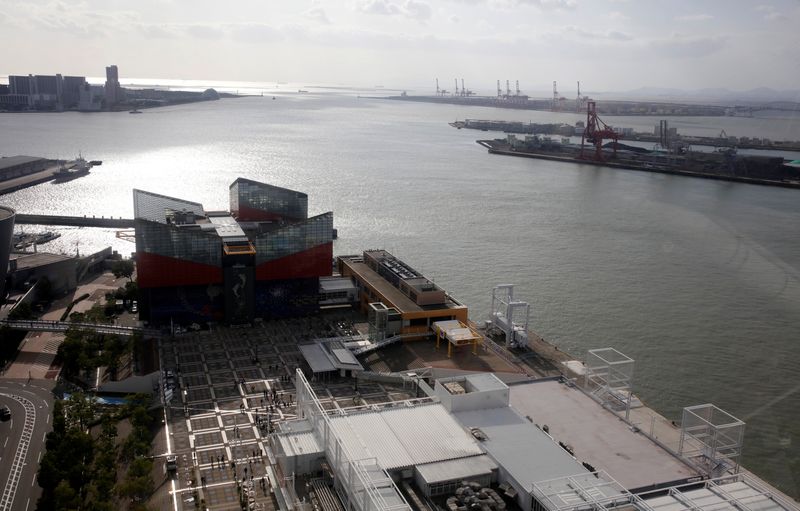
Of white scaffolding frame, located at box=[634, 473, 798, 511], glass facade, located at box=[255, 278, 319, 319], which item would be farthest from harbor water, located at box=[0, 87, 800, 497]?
glass facade, located at box=[255, 278, 319, 319]

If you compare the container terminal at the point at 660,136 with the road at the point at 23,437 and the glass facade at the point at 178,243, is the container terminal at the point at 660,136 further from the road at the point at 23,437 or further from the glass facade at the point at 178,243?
the road at the point at 23,437

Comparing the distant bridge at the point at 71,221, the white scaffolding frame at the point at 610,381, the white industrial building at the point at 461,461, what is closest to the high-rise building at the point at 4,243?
the white industrial building at the point at 461,461

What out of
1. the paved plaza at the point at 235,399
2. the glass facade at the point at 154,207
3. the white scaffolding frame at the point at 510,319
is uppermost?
the glass facade at the point at 154,207

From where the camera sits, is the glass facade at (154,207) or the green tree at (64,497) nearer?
the green tree at (64,497)

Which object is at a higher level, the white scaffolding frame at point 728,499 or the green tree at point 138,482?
the white scaffolding frame at point 728,499

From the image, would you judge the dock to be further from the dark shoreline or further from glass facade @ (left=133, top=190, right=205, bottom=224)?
the dark shoreline

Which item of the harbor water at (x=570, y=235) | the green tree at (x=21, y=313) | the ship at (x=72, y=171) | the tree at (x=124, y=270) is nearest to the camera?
the harbor water at (x=570, y=235)

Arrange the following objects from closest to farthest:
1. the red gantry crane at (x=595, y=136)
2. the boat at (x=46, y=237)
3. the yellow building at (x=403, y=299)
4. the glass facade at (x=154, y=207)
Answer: the yellow building at (x=403, y=299) < the glass facade at (x=154, y=207) < the boat at (x=46, y=237) < the red gantry crane at (x=595, y=136)
